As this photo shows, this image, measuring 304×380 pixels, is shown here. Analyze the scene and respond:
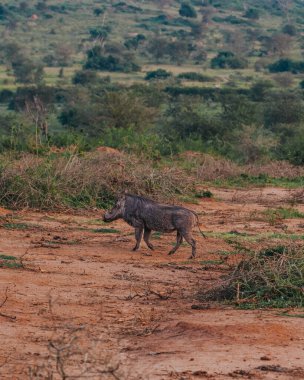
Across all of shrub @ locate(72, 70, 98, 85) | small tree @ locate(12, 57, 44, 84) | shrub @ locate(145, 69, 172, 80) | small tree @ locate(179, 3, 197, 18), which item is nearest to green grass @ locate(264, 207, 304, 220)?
shrub @ locate(72, 70, 98, 85)

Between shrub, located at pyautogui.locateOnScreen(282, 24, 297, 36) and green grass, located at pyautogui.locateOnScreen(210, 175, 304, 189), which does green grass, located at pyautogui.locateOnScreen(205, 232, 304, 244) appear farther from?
shrub, located at pyautogui.locateOnScreen(282, 24, 297, 36)

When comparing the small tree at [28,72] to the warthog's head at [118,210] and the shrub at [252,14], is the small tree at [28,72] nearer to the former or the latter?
the shrub at [252,14]

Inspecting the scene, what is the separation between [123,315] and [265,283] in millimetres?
1360

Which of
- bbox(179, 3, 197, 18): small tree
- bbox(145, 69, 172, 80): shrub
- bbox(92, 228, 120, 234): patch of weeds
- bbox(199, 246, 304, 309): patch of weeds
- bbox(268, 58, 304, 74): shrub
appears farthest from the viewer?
bbox(179, 3, 197, 18): small tree

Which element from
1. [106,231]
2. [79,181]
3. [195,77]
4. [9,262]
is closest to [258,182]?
[79,181]

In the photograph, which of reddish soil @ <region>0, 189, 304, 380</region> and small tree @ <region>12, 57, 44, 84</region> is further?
small tree @ <region>12, 57, 44, 84</region>

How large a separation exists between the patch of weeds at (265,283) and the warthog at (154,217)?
206cm

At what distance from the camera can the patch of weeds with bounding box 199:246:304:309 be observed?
27.6ft

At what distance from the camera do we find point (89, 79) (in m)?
47.2

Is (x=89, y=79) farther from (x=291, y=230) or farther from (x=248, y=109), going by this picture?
(x=291, y=230)

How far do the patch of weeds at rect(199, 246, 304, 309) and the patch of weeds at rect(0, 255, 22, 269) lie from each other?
212 centimetres

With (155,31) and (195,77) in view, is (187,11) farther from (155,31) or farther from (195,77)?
(195,77)

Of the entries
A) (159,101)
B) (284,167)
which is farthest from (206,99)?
(284,167)

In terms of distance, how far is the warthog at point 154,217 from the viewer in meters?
11.0
